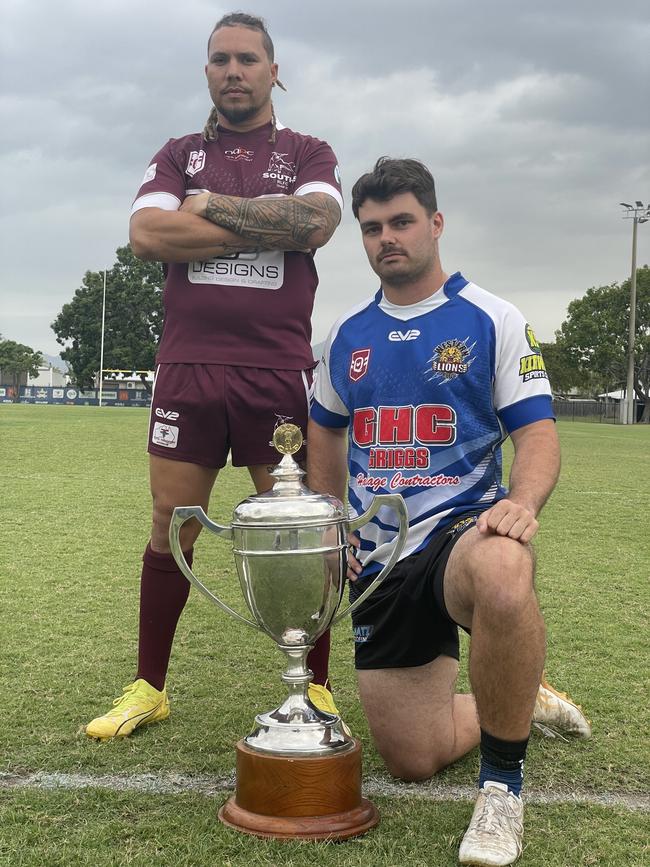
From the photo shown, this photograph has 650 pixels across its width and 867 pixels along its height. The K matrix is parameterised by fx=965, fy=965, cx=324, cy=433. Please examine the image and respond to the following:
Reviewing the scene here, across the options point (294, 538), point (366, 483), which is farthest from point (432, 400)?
point (294, 538)

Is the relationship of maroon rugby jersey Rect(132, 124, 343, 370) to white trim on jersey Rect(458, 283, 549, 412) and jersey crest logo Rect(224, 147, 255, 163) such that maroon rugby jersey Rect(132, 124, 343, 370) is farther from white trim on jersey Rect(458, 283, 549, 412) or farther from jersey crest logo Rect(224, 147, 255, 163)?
white trim on jersey Rect(458, 283, 549, 412)

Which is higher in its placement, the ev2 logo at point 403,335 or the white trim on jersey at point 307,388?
the ev2 logo at point 403,335

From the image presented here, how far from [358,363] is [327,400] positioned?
18 cm

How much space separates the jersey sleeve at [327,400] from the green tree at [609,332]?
1983 inches

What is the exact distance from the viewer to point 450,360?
275cm

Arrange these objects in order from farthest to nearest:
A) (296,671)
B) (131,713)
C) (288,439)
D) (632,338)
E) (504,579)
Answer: (632,338) → (131,713) → (288,439) → (296,671) → (504,579)

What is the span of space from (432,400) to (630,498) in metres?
7.31

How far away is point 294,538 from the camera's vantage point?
2.31 m

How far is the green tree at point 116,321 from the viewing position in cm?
6475

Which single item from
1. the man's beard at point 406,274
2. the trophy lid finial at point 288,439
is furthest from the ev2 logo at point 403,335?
the trophy lid finial at point 288,439

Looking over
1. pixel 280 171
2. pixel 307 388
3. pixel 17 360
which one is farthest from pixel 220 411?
pixel 17 360

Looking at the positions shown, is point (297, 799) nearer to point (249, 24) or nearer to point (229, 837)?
point (229, 837)

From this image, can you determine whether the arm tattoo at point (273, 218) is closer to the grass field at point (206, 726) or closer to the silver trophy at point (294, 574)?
the silver trophy at point (294, 574)

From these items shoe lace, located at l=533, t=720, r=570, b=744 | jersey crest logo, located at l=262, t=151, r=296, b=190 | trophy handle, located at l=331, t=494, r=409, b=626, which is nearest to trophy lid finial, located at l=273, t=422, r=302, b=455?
trophy handle, located at l=331, t=494, r=409, b=626
